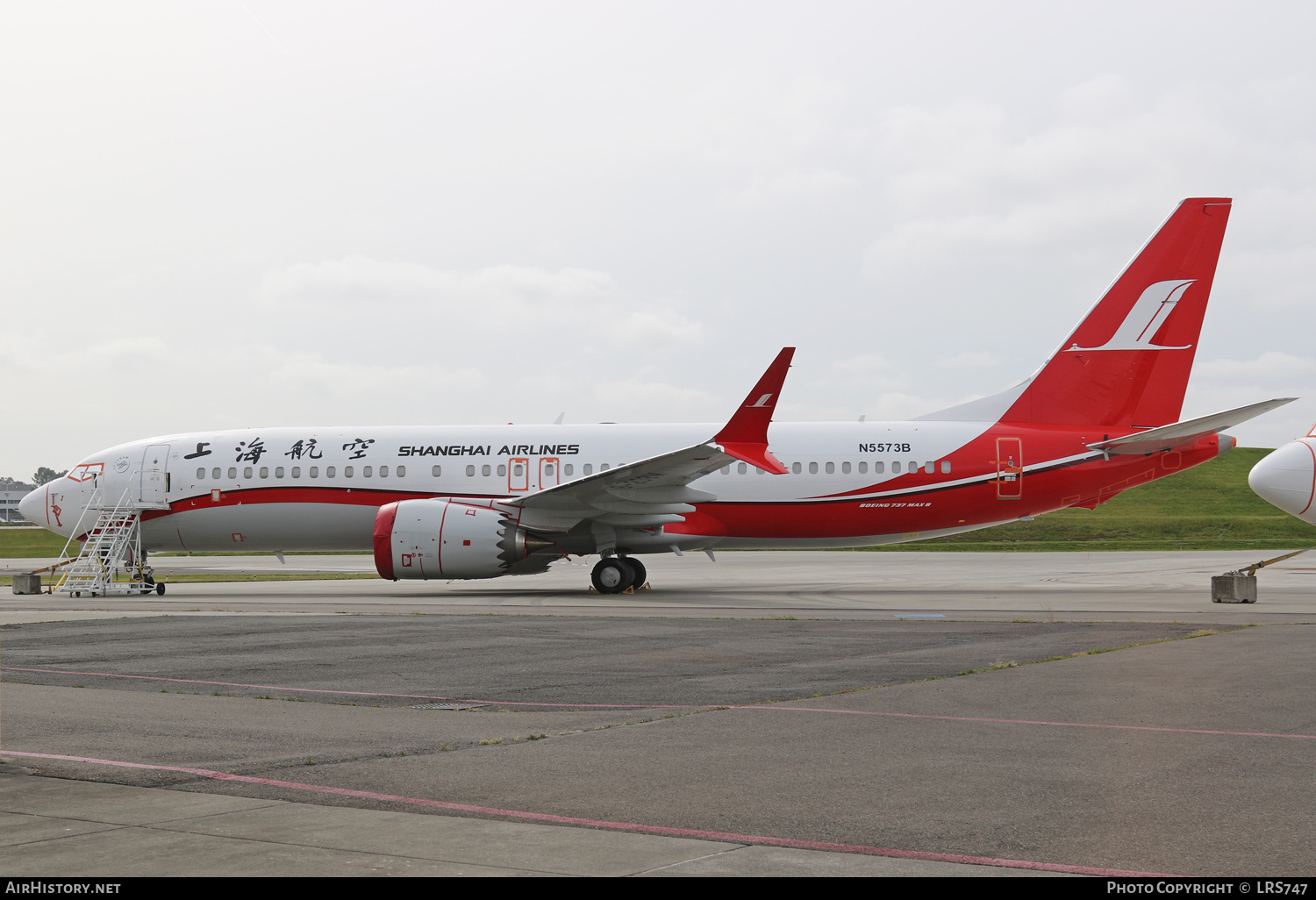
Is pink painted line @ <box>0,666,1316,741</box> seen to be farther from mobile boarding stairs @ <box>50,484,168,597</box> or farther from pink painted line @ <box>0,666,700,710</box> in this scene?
mobile boarding stairs @ <box>50,484,168,597</box>

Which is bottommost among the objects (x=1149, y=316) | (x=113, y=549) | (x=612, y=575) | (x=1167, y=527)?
(x=612, y=575)

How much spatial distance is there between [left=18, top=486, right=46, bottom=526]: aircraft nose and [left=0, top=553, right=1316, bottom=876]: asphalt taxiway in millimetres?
13082

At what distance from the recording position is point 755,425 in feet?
70.8

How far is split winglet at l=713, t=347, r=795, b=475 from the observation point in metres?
21.1

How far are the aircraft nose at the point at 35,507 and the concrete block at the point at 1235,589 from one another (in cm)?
2513

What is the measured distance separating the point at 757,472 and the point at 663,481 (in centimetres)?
241

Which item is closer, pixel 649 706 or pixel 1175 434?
pixel 649 706

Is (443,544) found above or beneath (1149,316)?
beneath

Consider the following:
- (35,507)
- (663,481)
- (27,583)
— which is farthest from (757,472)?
(35,507)

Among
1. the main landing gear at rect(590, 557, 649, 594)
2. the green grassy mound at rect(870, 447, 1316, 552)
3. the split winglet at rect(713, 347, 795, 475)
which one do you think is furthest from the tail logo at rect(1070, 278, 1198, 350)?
the main landing gear at rect(590, 557, 649, 594)

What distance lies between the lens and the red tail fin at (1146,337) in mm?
24375

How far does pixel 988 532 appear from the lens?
209 feet

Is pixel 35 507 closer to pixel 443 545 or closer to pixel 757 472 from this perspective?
pixel 443 545

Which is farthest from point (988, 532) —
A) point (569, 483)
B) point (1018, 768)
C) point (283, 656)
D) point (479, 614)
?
point (1018, 768)
